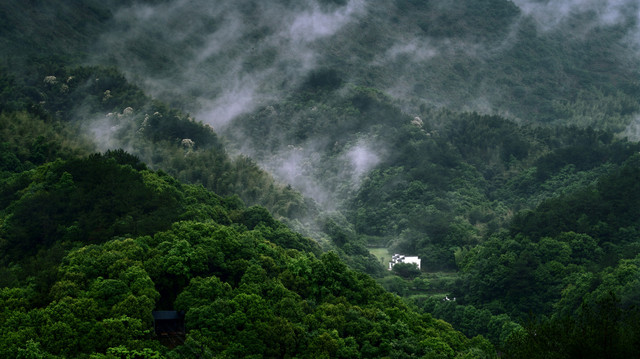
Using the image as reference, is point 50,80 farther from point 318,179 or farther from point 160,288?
point 160,288

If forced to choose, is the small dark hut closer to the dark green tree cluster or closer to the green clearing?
the dark green tree cluster

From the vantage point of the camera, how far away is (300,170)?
90.1m

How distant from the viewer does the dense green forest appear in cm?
2545

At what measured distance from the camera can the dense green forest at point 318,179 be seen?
25.5 metres

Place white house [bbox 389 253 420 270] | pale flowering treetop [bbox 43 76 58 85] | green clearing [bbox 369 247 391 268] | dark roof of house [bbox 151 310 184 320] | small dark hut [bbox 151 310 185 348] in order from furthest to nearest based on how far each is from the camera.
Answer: pale flowering treetop [bbox 43 76 58 85]
green clearing [bbox 369 247 391 268]
white house [bbox 389 253 420 270]
dark roof of house [bbox 151 310 184 320]
small dark hut [bbox 151 310 185 348]

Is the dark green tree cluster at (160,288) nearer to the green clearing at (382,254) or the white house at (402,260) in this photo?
the white house at (402,260)

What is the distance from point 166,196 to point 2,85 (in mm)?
37568

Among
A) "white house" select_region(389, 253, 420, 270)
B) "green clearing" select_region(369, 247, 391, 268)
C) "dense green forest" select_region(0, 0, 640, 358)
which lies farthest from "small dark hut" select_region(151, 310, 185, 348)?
"green clearing" select_region(369, 247, 391, 268)

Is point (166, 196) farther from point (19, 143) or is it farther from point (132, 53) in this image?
point (132, 53)

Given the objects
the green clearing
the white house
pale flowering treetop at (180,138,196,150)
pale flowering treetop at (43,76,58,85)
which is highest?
pale flowering treetop at (43,76,58,85)

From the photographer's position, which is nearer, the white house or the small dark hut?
the small dark hut

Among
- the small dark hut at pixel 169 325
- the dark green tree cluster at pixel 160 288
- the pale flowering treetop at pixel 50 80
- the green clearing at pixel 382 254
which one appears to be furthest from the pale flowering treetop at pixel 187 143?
the small dark hut at pixel 169 325

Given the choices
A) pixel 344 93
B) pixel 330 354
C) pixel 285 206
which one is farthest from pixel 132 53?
pixel 330 354

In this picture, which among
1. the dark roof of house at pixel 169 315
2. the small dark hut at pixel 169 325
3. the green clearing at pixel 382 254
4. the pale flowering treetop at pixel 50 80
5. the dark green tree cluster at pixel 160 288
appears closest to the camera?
the dark green tree cluster at pixel 160 288
